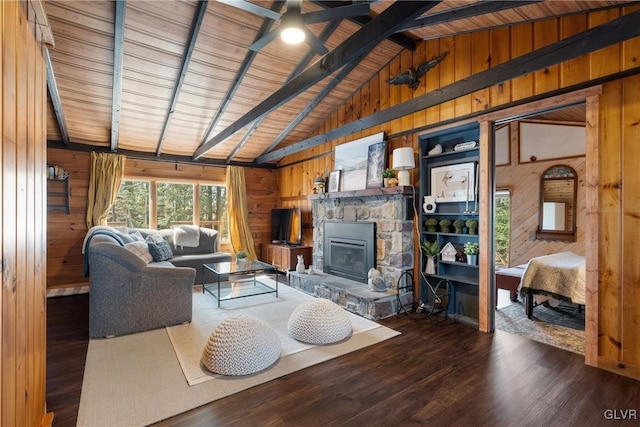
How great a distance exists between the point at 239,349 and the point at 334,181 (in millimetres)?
3391

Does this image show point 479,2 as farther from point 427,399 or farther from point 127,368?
point 127,368

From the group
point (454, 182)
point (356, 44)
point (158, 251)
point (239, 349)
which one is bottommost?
point (239, 349)

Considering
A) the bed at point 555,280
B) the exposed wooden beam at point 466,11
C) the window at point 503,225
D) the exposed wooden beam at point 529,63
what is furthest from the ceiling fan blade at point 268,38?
the window at point 503,225

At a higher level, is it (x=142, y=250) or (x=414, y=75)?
(x=414, y=75)

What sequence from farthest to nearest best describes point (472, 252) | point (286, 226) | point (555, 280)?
point (286, 226)
point (555, 280)
point (472, 252)

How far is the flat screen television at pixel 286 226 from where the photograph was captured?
6.52 metres

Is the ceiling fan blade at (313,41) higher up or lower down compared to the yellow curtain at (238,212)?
higher up

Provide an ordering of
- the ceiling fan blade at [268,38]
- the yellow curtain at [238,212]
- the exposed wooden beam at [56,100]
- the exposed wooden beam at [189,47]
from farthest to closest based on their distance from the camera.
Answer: the yellow curtain at [238,212], the exposed wooden beam at [56,100], the exposed wooden beam at [189,47], the ceiling fan blade at [268,38]

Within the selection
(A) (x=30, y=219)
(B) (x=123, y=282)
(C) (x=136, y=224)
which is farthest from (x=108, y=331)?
(C) (x=136, y=224)

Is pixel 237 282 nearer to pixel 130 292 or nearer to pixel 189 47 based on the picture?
pixel 130 292

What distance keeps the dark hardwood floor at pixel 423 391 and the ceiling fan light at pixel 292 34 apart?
256cm

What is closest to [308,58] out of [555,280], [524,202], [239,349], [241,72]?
[241,72]

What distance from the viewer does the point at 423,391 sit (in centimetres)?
215

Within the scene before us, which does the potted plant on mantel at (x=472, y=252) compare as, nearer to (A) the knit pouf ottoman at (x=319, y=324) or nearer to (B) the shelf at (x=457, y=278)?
(B) the shelf at (x=457, y=278)
